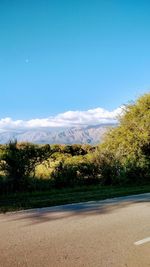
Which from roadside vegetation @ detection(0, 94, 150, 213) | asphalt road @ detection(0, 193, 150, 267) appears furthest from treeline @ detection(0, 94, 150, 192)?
asphalt road @ detection(0, 193, 150, 267)

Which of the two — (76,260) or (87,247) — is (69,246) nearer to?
(87,247)

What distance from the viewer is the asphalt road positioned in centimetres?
619

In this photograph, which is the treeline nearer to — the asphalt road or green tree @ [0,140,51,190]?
green tree @ [0,140,51,190]

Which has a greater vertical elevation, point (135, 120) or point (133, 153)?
point (135, 120)

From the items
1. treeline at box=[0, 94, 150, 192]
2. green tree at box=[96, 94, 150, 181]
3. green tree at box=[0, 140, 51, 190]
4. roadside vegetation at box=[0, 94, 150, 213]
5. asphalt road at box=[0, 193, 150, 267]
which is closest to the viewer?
asphalt road at box=[0, 193, 150, 267]

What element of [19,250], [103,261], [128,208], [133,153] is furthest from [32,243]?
[133,153]

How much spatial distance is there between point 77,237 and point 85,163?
11.3 meters

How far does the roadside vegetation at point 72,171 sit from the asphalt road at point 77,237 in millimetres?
2059

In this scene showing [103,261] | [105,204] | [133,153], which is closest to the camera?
[103,261]

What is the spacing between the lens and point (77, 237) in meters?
7.61

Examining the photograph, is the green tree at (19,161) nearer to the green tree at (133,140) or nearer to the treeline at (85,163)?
the treeline at (85,163)

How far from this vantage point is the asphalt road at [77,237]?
6191mm

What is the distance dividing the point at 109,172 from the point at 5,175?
19.5 feet

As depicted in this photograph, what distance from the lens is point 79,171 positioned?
1855 centimetres
